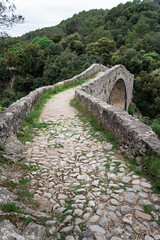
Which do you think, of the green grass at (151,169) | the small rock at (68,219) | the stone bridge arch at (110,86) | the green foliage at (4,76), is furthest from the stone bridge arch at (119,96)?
the small rock at (68,219)

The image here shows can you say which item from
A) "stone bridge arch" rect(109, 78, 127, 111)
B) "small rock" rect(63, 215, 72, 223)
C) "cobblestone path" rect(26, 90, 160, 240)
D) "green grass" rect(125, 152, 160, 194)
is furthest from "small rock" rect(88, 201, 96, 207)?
"stone bridge arch" rect(109, 78, 127, 111)

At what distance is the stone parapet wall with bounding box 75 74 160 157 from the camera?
3.58 metres

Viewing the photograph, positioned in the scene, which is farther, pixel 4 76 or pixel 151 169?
pixel 4 76

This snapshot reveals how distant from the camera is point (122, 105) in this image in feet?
74.8

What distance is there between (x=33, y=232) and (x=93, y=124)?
4.41 meters

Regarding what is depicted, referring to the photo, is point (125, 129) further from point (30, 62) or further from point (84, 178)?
point (30, 62)

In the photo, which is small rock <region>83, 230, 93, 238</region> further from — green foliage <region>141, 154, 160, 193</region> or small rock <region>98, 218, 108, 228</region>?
green foliage <region>141, 154, 160, 193</region>

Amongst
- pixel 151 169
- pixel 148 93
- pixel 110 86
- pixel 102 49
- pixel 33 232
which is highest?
pixel 102 49

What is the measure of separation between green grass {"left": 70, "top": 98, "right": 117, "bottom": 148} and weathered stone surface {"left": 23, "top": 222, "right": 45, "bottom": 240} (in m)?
2.82

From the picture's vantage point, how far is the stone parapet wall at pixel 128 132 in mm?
3582

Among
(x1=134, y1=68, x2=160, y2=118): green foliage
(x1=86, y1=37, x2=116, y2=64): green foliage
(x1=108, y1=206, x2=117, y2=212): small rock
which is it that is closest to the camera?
(x1=108, y1=206, x2=117, y2=212): small rock

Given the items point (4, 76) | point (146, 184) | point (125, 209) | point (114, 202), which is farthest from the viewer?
point (4, 76)

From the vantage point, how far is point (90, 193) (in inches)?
120

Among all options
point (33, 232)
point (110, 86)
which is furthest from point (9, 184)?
point (110, 86)
